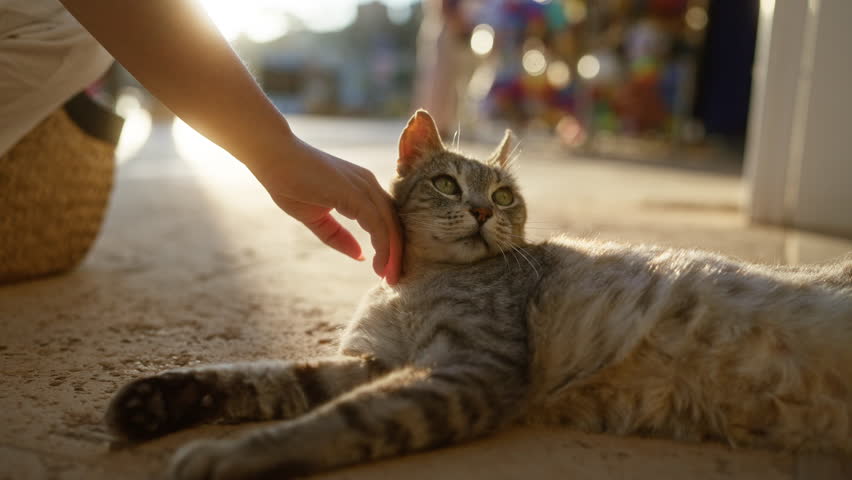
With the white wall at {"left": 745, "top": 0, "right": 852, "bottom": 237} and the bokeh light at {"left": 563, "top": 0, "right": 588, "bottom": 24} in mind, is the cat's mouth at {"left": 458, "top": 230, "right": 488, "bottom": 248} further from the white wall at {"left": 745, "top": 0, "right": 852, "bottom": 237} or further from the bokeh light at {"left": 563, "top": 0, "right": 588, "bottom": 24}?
the bokeh light at {"left": 563, "top": 0, "right": 588, "bottom": 24}

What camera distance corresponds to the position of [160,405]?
1251mm

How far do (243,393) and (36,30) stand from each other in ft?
4.10

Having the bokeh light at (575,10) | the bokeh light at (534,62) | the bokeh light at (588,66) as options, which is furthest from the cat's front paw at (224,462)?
the bokeh light at (534,62)

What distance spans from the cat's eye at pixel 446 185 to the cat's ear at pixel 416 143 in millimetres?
119

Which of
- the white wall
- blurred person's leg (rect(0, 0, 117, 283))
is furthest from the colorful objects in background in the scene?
blurred person's leg (rect(0, 0, 117, 283))

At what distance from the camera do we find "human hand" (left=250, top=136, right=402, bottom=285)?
4.53ft

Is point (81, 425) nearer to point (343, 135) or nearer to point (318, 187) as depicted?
point (318, 187)

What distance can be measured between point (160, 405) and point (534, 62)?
407 inches

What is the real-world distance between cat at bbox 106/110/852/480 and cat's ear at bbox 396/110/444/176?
42cm

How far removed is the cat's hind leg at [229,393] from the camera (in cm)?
123

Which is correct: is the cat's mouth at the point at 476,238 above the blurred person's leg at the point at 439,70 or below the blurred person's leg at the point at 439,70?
below

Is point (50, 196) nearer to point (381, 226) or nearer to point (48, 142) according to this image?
point (48, 142)

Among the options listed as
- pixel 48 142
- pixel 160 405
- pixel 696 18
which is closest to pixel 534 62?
pixel 696 18

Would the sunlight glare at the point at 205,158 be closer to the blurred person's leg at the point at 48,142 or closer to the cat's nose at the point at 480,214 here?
the blurred person's leg at the point at 48,142
